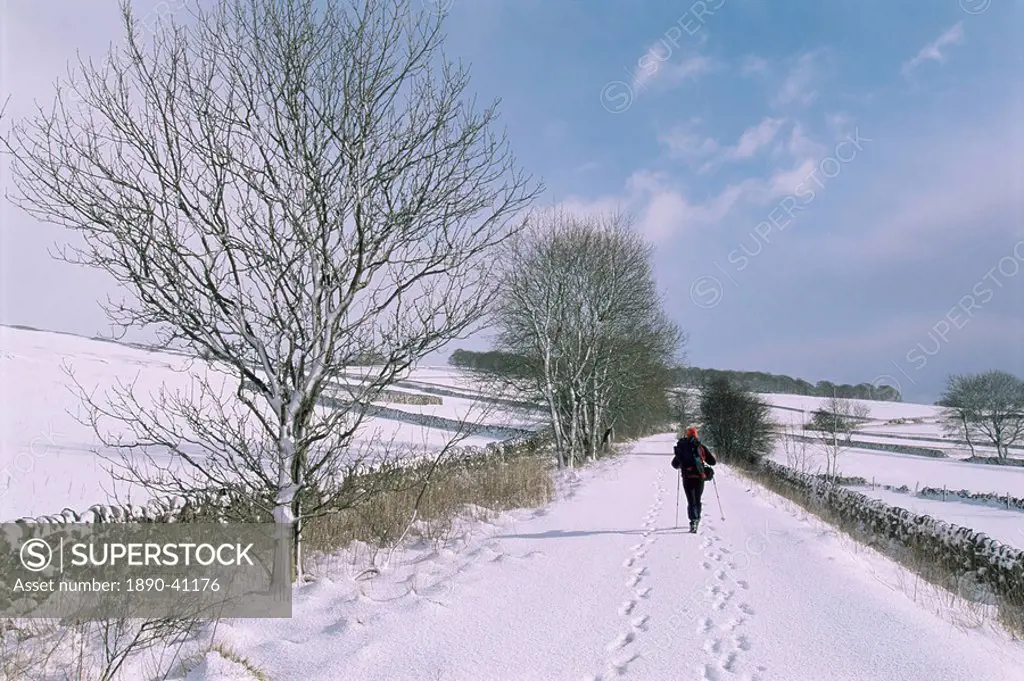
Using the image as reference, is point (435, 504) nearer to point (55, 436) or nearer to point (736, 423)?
point (55, 436)

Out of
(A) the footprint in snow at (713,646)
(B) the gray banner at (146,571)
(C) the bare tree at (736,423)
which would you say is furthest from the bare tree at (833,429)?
(B) the gray banner at (146,571)

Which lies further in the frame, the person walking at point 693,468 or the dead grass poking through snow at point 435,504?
the person walking at point 693,468

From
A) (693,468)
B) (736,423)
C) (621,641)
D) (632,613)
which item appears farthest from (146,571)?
(736,423)

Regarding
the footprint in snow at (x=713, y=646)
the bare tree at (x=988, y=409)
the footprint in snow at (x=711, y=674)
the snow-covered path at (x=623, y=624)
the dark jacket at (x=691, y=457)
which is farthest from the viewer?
the bare tree at (x=988, y=409)

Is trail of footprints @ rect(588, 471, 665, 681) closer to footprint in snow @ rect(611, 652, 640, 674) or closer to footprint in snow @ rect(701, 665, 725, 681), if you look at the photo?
footprint in snow @ rect(611, 652, 640, 674)

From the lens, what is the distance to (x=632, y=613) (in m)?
5.24

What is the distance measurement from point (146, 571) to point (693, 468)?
7.32 metres

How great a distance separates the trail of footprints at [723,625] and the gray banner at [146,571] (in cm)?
322

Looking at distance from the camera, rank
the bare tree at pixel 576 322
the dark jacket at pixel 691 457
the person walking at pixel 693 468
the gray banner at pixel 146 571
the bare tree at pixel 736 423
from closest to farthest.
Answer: the gray banner at pixel 146 571 → the person walking at pixel 693 468 → the dark jacket at pixel 691 457 → the bare tree at pixel 576 322 → the bare tree at pixel 736 423

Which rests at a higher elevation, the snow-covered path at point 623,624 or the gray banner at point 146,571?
the gray banner at point 146,571

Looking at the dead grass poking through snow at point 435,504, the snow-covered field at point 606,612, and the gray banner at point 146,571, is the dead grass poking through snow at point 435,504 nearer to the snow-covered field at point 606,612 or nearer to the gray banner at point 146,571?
the snow-covered field at point 606,612

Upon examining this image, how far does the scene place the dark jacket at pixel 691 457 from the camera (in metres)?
9.59

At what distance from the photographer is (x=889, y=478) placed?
31.0 m

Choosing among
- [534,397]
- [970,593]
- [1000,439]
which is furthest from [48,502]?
[1000,439]
